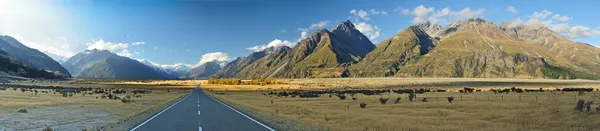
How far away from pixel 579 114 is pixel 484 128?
8.89 meters

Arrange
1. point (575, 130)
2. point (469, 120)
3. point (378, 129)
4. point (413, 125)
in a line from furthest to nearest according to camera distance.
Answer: point (469, 120), point (413, 125), point (378, 129), point (575, 130)

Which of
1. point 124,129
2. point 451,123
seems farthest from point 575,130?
point 124,129

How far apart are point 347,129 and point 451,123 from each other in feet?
21.8

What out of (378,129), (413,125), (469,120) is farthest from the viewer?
(469,120)

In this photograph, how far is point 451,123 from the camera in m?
21.5

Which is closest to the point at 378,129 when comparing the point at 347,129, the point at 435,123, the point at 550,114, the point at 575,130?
the point at 347,129

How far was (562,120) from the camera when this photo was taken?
2142 cm

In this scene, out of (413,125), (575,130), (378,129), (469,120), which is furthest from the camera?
(469,120)

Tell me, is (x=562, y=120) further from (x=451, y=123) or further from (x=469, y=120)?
(x=451, y=123)

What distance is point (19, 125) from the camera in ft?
64.7

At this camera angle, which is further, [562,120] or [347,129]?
[562,120]

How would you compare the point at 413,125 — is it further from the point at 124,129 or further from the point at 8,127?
the point at 8,127

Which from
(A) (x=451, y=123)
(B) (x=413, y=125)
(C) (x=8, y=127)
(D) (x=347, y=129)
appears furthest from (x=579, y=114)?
(C) (x=8, y=127)

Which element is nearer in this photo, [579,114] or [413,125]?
[413,125]
